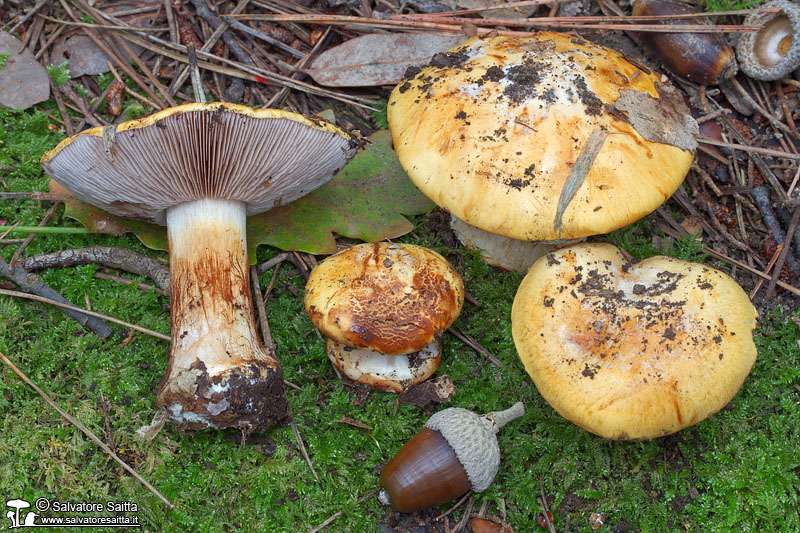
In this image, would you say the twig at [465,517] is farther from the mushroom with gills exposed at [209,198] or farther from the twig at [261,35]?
the twig at [261,35]

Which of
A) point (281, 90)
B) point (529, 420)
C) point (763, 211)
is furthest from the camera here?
point (281, 90)

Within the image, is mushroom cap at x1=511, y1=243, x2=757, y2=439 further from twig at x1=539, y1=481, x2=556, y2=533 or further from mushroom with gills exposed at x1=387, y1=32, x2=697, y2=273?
twig at x1=539, y1=481, x2=556, y2=533

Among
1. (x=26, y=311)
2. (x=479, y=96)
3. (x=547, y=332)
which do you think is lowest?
(x=26, y=311)

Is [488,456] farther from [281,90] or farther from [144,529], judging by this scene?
[281,90]

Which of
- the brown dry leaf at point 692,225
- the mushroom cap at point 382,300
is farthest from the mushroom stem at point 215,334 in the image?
the brown dry leaf at point 692,225

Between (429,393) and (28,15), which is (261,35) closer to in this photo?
(28,15)

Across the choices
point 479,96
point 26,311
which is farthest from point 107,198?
point 479,96

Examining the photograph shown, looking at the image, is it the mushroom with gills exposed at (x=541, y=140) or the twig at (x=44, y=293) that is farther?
the twig at (x=44, y=293)
